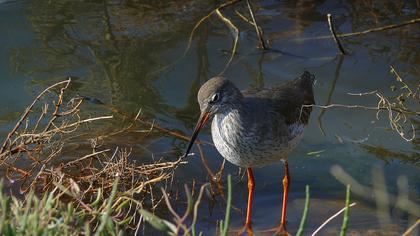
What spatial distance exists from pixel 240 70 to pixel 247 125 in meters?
2.04

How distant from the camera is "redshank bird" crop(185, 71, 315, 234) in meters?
4.46

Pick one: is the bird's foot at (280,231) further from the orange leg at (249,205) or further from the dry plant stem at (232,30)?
the dry plant stem at (232,30)

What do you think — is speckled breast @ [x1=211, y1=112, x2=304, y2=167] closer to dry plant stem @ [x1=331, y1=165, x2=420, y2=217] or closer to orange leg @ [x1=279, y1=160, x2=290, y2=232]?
orange leg @ [x1=279, y1=160, x2=290, y2=232]

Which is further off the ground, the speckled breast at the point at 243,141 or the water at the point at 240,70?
the speckled breast at the point at 243,141

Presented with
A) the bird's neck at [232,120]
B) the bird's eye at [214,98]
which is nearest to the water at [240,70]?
the bird's neck at [232,120]

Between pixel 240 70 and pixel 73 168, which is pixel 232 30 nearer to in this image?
pixel 240 70

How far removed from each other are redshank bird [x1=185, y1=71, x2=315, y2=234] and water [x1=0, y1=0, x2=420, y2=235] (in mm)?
517

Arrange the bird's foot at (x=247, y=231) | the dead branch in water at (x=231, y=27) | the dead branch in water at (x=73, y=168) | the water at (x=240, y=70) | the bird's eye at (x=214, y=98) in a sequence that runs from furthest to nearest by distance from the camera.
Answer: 1. the dead branch in water at (x=231, y=27)
2. the water at (x=240, y=70)
3. the bird's foot at (x=247, y=231)
4. the bird's eye at (x=214, y=98)
5. the dead branch in water at (x=73, y=168)

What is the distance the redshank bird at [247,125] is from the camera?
446cm

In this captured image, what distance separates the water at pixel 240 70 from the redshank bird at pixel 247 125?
517 millimetres

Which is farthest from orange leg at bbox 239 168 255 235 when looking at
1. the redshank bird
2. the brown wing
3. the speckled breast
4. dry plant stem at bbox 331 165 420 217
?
dry plant stem at bbox 331 165 420 217

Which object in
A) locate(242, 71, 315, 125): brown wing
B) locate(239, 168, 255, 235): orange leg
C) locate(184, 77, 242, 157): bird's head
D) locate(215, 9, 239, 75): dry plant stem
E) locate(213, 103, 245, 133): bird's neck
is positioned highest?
A: locate(184, 77, 242, 157): bird's head

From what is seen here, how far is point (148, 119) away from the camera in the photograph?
5723 millimetres

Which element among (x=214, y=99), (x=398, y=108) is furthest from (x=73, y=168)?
(x=398, y=108)
